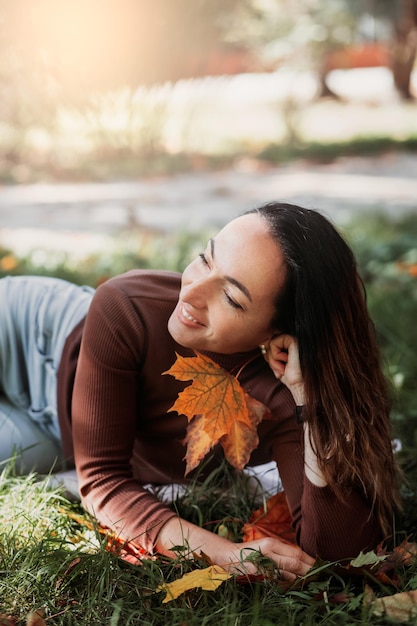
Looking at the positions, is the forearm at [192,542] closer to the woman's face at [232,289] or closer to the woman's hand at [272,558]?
the woman's hand at [272,558]

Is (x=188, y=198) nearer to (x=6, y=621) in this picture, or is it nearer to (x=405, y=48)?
(x=6, y=621)

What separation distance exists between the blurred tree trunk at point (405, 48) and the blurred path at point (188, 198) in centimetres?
386

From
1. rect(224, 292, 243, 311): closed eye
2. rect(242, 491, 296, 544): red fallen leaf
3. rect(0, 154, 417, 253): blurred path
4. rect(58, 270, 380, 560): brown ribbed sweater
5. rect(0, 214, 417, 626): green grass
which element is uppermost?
rect(224, 292, 243, 311): closed eye

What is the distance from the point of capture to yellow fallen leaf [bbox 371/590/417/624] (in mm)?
1695

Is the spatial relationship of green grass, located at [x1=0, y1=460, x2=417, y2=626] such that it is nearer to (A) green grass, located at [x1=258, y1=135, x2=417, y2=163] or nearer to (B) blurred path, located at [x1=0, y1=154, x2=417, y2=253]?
(B) blurred path, located at [x1=0, y1=154, x2=417, y2=253]

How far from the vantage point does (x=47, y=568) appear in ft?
6.07

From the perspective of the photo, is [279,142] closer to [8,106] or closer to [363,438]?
[8,106]

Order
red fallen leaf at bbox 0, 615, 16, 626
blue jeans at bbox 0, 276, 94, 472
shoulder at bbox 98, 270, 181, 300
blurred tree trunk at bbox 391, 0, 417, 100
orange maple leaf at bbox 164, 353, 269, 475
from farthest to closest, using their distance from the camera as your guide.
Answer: blurred tree trunk at bbox 391, 0, 417, 100, blue jeans at bbox 0, 276, 94, 472, shoulder at bbox 98, 270, 181, 300, orange maple leaf at bbox 164, 353, 269, 475, red fallen leaf at bbox 0, 615, 16, 626

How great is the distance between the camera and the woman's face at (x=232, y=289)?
70.6 inches

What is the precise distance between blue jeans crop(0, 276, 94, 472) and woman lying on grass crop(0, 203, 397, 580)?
15.4 inches

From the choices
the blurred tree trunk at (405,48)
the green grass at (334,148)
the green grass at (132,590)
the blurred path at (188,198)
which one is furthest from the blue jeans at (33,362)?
the blurred tree trunk at (405,48)

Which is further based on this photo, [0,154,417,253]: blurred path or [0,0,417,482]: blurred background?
[0,154,417,253]: blurred path

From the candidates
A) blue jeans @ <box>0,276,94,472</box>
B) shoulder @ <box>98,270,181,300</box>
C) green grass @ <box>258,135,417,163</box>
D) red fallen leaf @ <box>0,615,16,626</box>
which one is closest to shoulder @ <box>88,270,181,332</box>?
shoulder @ <box>98,270,181,300</box>

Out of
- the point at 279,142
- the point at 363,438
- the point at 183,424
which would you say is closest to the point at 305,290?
the point at 363,438
